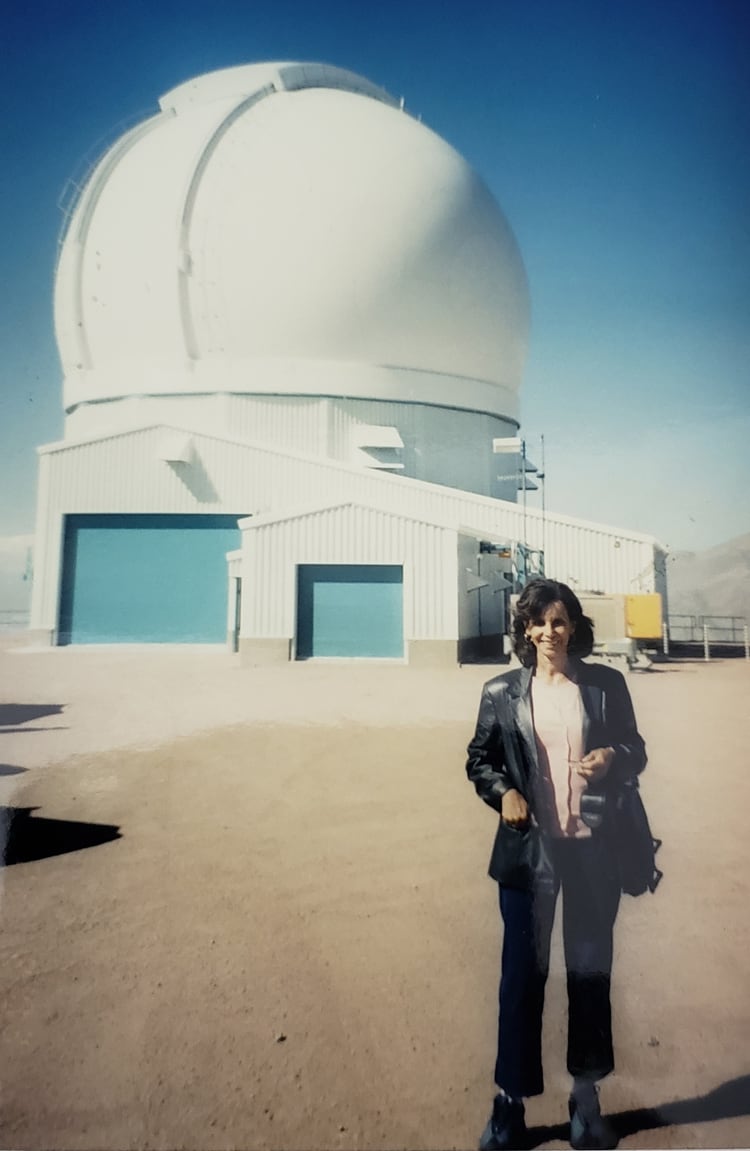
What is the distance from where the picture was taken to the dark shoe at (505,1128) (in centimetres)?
162

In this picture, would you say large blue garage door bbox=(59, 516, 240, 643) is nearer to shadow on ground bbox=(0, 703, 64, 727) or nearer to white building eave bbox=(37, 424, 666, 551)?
shadow on ground bbox=(0, 703, 64, 727)

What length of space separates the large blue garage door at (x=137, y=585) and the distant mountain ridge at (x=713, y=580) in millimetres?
4106

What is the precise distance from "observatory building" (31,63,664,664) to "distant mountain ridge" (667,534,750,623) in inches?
65.0

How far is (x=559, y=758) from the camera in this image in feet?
6.10

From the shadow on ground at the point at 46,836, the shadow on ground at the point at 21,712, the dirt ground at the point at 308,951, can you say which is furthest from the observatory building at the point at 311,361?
the shadow on ground at the point at 46,836

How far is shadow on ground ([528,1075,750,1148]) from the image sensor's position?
1.69m

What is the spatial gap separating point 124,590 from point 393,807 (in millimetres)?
4264

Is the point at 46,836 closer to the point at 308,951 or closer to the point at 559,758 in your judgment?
the point at 308,951

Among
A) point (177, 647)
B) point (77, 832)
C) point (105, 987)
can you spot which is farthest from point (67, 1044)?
point (177, 647)

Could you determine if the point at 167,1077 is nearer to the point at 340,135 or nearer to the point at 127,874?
the point at 127,874

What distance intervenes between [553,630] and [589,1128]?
136 centimetres

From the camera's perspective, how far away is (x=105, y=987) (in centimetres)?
212

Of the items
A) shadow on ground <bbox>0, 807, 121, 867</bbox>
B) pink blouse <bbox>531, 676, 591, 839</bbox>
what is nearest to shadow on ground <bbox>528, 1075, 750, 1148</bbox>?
pink blouse <bbox>531, 676, 591, 839</bbox>

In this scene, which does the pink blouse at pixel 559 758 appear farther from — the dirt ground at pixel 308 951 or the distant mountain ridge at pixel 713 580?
the distant mountain ridge at pixel 713 580
